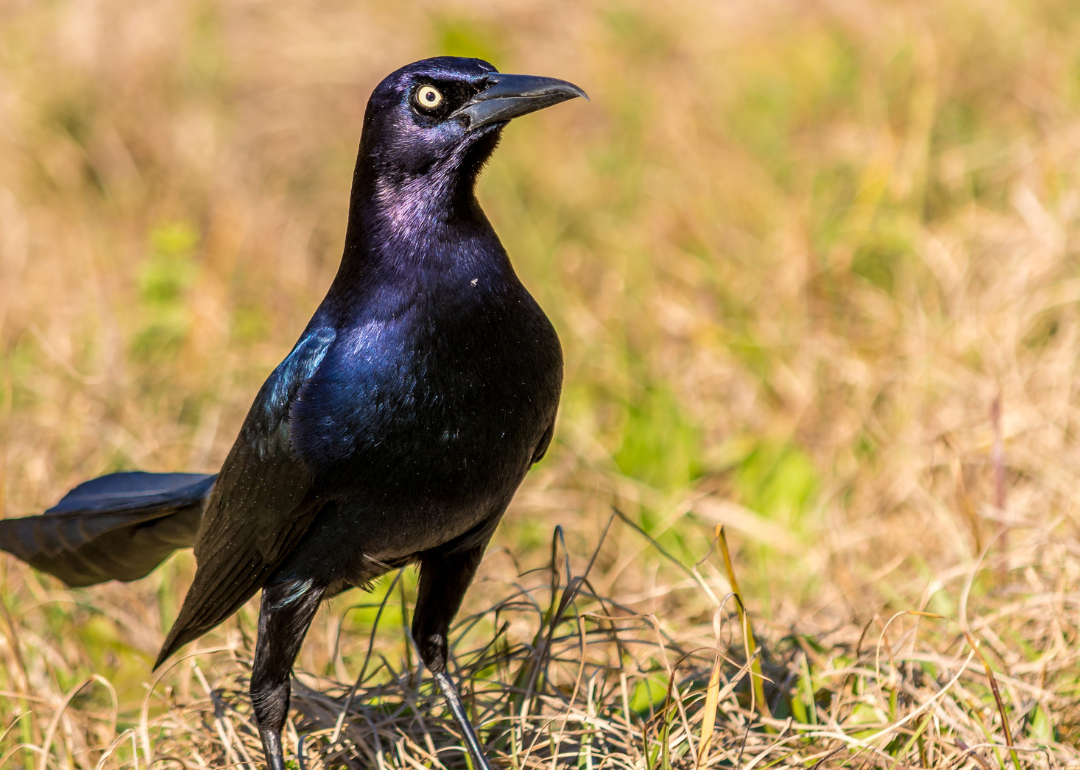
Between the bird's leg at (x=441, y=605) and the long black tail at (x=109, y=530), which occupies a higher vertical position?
the long black tail at (x=109, y=530)

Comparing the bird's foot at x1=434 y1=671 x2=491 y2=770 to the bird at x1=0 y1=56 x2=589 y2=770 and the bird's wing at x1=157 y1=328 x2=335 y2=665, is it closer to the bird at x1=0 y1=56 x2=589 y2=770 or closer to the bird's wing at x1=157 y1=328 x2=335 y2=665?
the bird at x1=0 y1=56 x2=589 y2=770

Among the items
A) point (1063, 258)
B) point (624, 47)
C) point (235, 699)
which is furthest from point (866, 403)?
point (624, 47)

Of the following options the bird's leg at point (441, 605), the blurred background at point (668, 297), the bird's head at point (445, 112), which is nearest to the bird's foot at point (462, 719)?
the bird's leg at point (441, 605)

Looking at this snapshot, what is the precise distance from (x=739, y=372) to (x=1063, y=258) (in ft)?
4.53

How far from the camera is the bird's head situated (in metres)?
2.35

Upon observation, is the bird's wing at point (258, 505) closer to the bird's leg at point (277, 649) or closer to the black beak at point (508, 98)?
the bird's leg at point (277, 649)

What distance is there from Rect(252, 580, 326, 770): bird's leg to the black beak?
1.08 metres

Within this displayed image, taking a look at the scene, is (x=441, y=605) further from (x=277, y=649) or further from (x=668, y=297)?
(x=668, y=297)

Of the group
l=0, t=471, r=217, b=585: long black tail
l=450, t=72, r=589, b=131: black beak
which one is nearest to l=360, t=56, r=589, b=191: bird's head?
l=450, t=72, r=589, b=131: black beak

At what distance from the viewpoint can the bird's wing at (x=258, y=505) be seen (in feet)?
7.75

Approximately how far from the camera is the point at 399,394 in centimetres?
223

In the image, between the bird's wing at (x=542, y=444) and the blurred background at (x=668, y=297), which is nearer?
the bird's wing at (x=542, y=444)

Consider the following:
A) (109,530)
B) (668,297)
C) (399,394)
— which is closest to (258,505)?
(399,394)

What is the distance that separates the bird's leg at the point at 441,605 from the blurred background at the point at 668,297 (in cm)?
53
